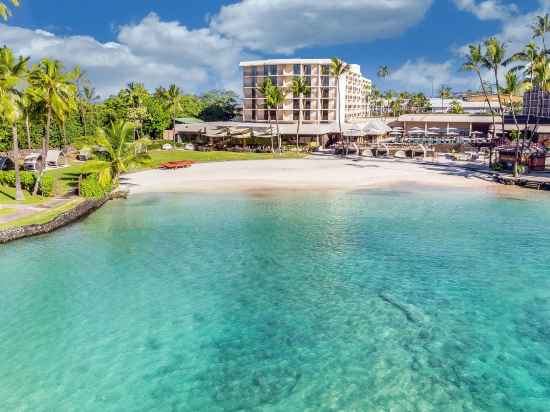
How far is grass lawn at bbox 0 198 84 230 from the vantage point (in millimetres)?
27594

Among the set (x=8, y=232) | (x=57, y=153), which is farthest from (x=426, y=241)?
(x=57, y=153)

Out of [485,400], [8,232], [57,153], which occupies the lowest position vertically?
[485,400]

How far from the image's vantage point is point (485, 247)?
25.5 m

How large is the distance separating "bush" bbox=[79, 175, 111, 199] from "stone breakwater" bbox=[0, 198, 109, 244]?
101 centimetres

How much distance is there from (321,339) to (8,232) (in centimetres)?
2008

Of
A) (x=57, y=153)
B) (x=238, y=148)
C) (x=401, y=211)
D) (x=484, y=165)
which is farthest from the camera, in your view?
(x=238, y=148)

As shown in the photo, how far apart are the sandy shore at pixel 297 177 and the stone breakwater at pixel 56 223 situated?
7.97 meters

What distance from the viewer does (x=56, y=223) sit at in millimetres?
29516

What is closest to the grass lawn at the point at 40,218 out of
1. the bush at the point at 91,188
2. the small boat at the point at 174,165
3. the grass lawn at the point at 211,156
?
the bush at the point at 91,188

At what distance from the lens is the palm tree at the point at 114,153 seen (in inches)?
1517

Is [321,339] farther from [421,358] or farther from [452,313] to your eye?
[452,313]

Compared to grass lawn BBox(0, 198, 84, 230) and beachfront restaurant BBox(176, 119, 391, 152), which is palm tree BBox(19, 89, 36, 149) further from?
beachfront restaurant BBox(176, 119, 391, 152)

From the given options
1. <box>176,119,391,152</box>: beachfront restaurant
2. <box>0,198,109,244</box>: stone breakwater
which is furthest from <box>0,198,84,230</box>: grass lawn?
<box>176,119,391,152</box>: beachfront restaurant

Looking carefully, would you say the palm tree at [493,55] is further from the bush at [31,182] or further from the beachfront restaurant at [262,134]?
the bush at [31,182]
